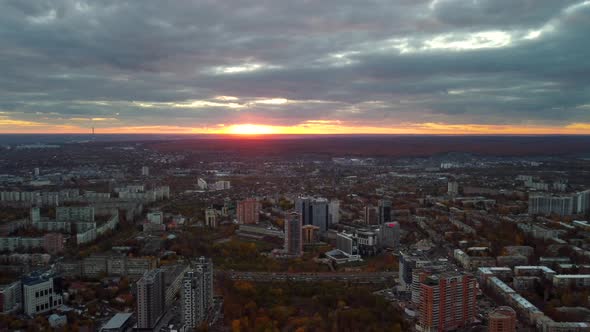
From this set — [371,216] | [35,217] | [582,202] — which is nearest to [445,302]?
[371,216]

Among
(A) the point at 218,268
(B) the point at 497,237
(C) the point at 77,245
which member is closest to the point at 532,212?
(B) the point at 497,237

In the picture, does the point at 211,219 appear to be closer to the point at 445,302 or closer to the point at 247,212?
the point at 247,212

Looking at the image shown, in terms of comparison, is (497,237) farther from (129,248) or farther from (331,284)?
(129,248)

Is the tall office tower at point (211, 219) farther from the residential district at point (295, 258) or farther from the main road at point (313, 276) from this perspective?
the main road at point (313, 276)

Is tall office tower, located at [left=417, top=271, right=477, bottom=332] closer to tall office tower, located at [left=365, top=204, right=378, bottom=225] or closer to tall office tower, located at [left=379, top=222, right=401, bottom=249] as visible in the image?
tall office tower, located at [left=379, top=222, right=401, bottom=249]

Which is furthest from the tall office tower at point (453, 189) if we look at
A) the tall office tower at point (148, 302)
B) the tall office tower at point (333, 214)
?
the tall office tower at point (148, 302)

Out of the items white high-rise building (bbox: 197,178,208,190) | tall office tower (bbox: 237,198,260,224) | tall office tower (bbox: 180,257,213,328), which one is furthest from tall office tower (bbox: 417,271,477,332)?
white high-rise building (bbox: 197,178,208,190)
